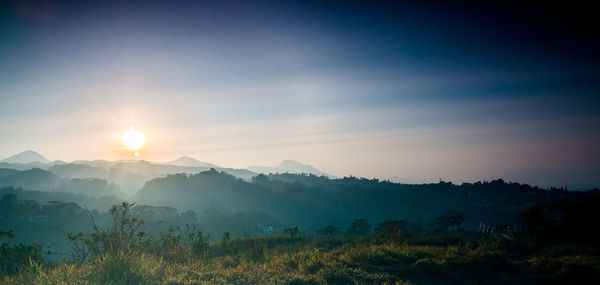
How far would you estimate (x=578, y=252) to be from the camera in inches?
362

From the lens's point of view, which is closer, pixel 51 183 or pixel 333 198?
pixel 333 198

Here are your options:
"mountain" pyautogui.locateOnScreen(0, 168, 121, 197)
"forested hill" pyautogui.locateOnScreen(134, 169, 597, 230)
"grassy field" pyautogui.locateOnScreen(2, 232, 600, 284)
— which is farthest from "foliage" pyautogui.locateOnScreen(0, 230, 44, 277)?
"mountain" pyautogui.locateOnScreen(0, 168, 121, 197)

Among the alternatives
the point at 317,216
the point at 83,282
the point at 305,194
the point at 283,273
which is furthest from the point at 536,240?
the point at 305,194

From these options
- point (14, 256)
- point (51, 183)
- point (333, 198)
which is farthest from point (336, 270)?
point (51, 183)

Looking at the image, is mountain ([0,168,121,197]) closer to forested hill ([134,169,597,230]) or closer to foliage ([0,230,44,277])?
forested hill ([134,169,597,230])

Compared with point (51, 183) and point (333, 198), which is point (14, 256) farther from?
point (51, 183)

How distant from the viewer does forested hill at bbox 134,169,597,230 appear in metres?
110

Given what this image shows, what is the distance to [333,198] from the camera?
141375 millimetres

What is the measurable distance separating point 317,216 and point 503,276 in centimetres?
12108

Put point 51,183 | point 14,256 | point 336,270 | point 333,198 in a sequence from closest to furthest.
Result: point 336,270 → point 14,256 → point 333,198 → point 51,183

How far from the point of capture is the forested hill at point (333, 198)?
110500 millimetres

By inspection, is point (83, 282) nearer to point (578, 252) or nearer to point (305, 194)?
point (578, 252)

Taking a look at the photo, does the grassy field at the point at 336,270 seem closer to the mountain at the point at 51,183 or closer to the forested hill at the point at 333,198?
the forested hill at the point at 333,198

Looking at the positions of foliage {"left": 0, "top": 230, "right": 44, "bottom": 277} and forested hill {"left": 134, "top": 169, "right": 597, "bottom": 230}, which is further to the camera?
forested hill {"left": 134, "top": 169, "right": 597, "bottom": 230}
